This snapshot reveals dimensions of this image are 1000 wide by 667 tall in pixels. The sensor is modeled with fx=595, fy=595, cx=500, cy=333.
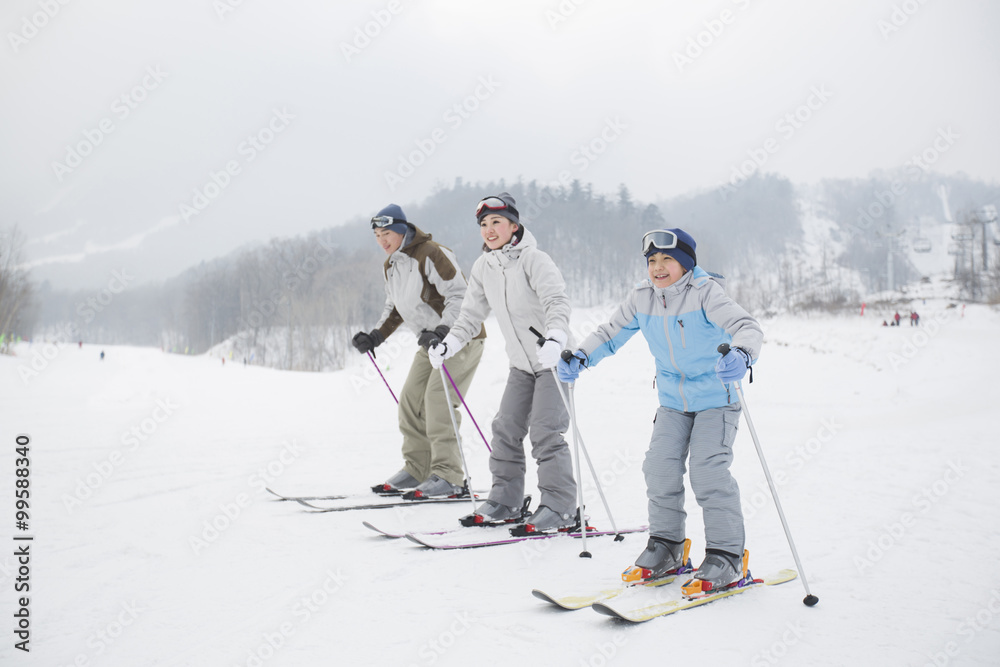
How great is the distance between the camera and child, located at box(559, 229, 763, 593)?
2.48m

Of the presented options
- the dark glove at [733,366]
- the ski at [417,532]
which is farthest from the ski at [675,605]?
the ski at [417,532]

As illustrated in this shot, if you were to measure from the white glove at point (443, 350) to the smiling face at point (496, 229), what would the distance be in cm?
70

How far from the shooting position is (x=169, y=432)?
7.57m

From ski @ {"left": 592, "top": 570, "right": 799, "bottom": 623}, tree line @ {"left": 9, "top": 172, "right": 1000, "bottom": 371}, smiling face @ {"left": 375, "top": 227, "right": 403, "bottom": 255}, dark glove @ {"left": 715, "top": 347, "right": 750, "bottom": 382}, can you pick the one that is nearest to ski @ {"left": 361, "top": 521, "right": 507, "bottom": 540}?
ski @ {"left": 592, "top": 570, "right": 799, "bottom": 623}

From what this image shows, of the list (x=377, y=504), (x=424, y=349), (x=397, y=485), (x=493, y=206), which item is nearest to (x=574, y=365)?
(x=493, y=206)

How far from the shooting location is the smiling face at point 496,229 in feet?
11.8

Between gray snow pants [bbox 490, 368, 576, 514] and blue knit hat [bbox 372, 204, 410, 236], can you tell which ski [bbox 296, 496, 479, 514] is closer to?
gray snow pants [bbox 490, 368, 576, 514]

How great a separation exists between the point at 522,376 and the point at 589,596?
1.56 m

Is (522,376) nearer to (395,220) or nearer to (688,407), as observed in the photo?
(688,407)

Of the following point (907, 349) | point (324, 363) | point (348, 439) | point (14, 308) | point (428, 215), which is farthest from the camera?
point (428, 215)

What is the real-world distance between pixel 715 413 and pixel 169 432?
23.8 ft

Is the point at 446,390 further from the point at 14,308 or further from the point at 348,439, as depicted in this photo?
the point at 14,308

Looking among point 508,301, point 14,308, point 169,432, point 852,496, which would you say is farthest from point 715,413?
point 14,308

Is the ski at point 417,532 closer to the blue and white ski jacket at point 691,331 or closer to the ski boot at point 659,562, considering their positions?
the ski boot at point 659,562
